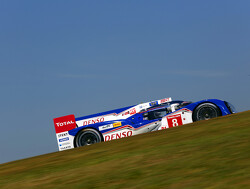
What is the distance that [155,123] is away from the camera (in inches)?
568

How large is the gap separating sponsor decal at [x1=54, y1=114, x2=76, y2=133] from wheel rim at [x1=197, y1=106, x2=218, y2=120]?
516 cm

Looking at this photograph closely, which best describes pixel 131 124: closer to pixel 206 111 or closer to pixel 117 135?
pixel 117 135

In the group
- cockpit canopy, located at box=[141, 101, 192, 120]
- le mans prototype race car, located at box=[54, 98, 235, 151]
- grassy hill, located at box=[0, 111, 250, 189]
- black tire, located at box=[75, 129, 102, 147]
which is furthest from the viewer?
cockpit canopy, located at box=[141, 101, 192, 120]

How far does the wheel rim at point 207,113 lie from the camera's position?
12.7 metres

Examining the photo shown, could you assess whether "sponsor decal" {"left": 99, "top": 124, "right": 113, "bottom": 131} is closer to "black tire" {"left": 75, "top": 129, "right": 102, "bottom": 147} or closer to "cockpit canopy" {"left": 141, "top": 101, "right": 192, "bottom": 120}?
"black tire" {"left": 75, "top": 129, "right": 102, "bottom": 147}

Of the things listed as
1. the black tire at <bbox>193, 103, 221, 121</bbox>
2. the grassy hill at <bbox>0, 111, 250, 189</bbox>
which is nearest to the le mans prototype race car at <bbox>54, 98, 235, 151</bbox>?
the black tire at <bbox>193, 103, 221, 121</bbox>

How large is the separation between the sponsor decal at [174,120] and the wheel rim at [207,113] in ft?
2.64

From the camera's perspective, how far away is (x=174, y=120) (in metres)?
13.5

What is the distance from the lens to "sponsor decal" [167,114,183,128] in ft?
43.8

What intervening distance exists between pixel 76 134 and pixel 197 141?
29.1ft

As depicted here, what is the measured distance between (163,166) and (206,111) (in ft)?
27.8

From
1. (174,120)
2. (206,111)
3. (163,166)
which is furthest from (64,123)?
(163,166)

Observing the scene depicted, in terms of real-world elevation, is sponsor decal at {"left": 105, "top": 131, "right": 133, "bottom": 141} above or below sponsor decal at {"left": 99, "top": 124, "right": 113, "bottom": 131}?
below

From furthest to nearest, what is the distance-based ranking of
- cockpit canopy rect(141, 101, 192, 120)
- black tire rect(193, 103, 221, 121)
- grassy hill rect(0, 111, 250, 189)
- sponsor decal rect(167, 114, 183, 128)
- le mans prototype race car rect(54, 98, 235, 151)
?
cockpit canopy rect(141, 101, 192, 120), sponsor decal rect(167, 114, 183, 128), le mans prototype race car rect(54, 98, 235, 151), black tire rect(193, 103, 221, 121), grassy hill rect(0, 111, 250, 189)
